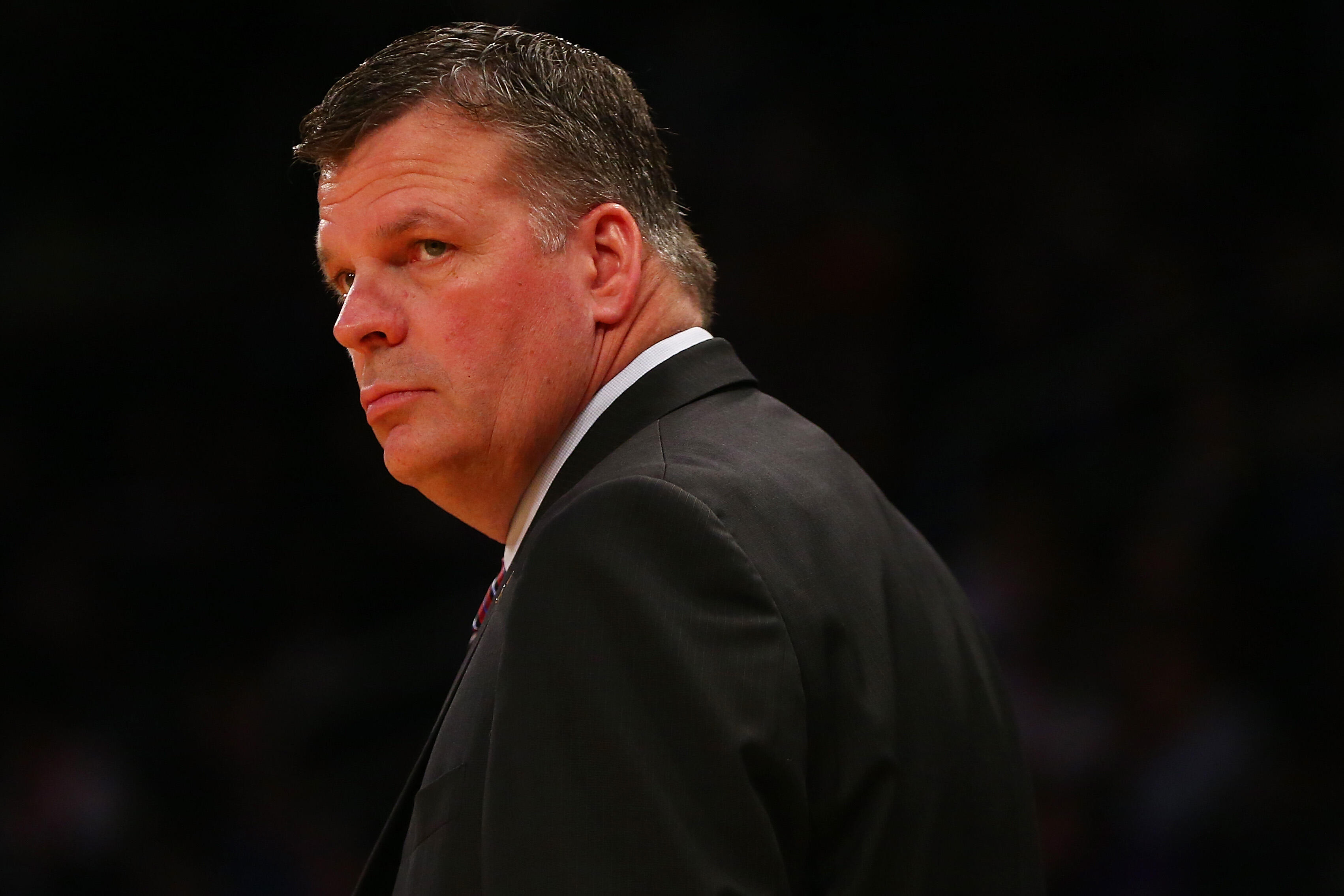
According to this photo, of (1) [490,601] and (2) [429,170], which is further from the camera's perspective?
(1) [490,601]

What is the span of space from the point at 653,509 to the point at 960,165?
4.51 metres

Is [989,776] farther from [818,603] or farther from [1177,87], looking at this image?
[1177,87]

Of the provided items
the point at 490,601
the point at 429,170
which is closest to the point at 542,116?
the point at 429,170

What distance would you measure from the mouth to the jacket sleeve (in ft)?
1.27

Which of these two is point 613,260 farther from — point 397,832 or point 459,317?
point 397,832

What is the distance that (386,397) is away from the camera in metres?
1.65

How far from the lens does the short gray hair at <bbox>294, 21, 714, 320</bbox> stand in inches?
65.6

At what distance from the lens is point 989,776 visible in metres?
1.55

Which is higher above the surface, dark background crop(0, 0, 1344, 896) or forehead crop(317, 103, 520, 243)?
forehead crop(317, 103, 520, 243)

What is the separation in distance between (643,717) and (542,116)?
774 millimetres

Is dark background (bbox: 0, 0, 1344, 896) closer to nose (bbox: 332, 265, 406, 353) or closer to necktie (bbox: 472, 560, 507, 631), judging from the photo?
necktie (bbox: 472, 560, 507, 631)

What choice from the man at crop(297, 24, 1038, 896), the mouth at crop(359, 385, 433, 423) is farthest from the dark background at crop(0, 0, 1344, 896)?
the mouth at crop(359, 385, 433, 423)

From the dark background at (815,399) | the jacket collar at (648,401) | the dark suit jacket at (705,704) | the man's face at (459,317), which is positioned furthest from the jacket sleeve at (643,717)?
the dark background at (815,399)

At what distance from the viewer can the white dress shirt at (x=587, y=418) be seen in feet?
5.28
